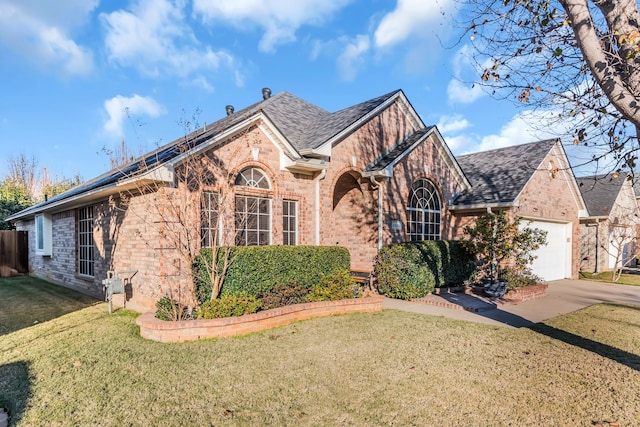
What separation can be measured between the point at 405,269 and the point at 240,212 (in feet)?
17.3

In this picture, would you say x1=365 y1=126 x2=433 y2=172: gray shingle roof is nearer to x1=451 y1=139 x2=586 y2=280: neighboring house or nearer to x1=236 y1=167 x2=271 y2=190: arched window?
x1=451 y1=139 x2=586 y2=280: neighboring house

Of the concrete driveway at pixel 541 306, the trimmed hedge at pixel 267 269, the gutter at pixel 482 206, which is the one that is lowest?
the concrete driveway at pixel 541 306

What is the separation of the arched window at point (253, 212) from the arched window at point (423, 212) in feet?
19.3

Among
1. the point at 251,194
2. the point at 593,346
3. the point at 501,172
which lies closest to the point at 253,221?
the point at 251,194

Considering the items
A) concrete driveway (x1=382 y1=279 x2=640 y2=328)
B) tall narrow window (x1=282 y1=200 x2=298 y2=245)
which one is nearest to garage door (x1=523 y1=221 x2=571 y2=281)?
concrete driveway (x1=382 y1=279 x2=640 y2=328)

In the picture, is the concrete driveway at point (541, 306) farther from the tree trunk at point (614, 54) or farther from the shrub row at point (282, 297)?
the tree trunk at point (614, 54)

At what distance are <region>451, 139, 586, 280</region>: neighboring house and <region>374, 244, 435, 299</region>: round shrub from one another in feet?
15.1

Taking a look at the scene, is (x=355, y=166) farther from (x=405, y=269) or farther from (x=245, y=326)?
(x=245, y=326)

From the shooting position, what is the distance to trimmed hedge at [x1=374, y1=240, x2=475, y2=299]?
36.5ft

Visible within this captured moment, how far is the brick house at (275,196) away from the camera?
8641 mm

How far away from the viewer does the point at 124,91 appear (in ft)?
55.9

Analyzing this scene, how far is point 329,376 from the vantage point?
5.09 m

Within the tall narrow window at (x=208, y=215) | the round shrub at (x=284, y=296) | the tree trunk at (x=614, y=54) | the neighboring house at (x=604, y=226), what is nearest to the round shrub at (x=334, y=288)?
the round shrub at (x=284, y=296)

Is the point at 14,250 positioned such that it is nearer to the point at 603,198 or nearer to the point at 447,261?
the point at 447,261
